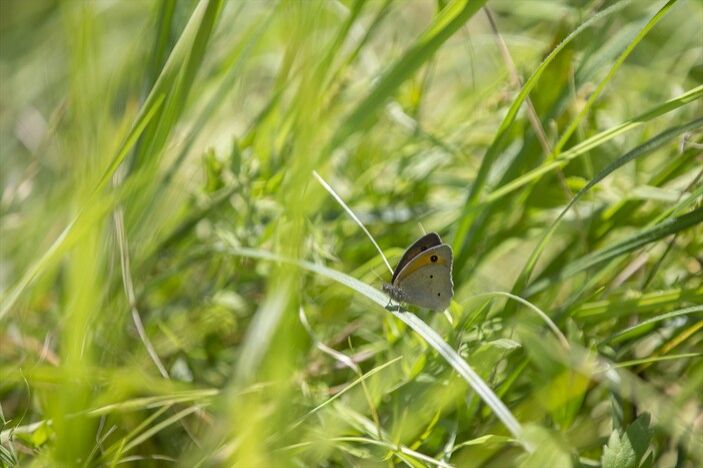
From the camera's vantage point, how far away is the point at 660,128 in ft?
4.37

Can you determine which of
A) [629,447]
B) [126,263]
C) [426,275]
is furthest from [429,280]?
[126,263]

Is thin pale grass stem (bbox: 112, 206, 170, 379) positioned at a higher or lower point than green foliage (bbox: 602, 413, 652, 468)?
higher

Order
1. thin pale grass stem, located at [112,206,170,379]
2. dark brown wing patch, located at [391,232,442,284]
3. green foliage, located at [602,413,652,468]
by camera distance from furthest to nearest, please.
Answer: thin pale grass stem, located at [112,206,170,379], dark brown wing patch, located at [391,232,442,284], green foliage, located at [602,413,652,468]

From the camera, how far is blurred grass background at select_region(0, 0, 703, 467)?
90 cm

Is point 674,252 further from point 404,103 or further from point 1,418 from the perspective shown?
point 1,418

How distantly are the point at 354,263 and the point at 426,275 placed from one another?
0.36m

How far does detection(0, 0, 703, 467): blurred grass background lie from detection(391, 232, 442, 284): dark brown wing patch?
0.07 meters

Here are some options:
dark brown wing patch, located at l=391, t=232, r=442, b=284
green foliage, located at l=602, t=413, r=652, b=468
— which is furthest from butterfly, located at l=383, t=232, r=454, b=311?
green foliage, located at l=602, t=413, r=652, b=468

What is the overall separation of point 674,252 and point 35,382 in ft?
2.84

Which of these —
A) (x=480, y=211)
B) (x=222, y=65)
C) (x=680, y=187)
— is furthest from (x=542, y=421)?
(x=222, y=65)

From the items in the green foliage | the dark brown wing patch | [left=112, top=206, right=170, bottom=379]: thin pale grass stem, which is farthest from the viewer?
[left=112, top=206, right=170, bottom=379]: thin pale grass stem

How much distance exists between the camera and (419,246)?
3.22ft

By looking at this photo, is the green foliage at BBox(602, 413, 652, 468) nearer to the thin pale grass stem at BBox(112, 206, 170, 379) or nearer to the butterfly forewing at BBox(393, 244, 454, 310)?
the butterfly forewing at BBox(393, 244, 454, 310)

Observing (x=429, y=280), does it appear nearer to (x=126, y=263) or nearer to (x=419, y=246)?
(x=419, y=246)
